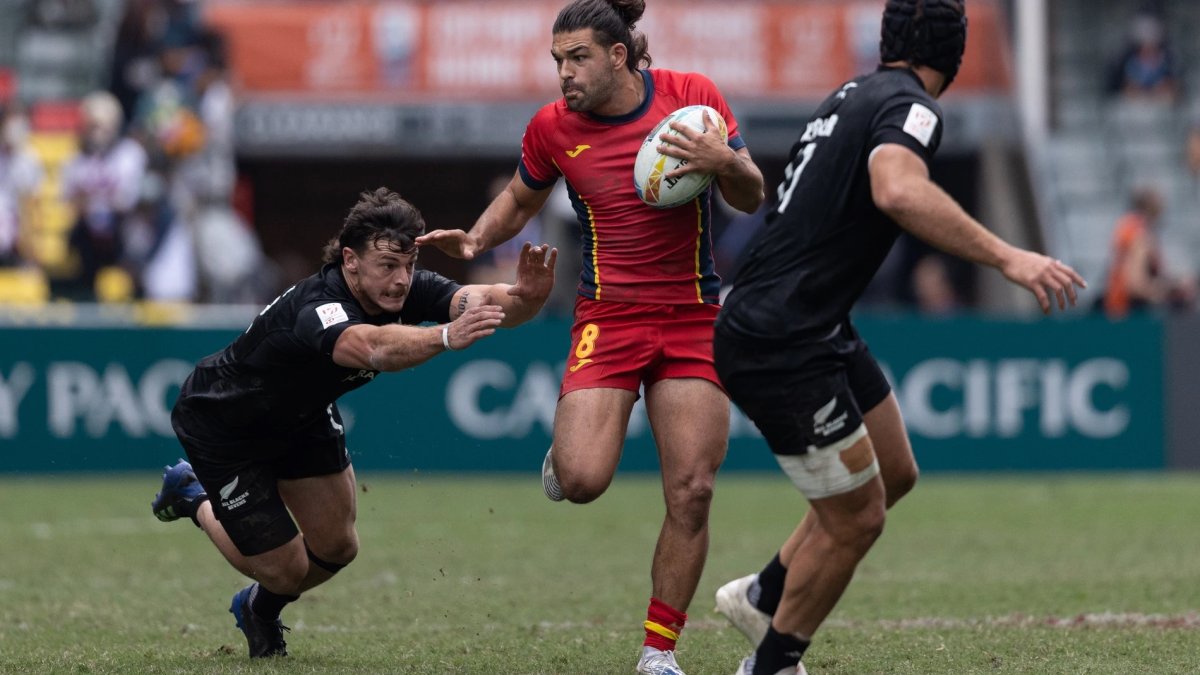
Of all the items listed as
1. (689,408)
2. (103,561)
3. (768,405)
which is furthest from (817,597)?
(103,561)

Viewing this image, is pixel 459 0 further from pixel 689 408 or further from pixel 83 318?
pixel 689 408

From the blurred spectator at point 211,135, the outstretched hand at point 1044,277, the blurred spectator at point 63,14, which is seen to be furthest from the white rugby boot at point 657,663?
the blurred spectator at point 63,14

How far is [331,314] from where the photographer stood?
6719 millimetres

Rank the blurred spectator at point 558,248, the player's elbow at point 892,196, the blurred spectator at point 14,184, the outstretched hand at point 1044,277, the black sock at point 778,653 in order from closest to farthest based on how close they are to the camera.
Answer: the outstretched hand at point 1044,277, the player's elbow at point 892,196, the black sock at point 778,653, the blurred spectator at point 558,248, the blurred spectator at point 14,184

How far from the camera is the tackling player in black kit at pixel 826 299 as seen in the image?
587 cm

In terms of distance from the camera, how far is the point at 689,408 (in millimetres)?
7043

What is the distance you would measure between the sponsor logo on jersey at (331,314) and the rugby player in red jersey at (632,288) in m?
0.41

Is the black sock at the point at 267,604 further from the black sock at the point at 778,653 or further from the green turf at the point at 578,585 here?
the black sock at the point at 778,653

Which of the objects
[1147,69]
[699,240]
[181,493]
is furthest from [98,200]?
[699,240]

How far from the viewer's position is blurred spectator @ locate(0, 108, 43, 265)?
18969 mm

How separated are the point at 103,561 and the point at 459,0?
12.7m

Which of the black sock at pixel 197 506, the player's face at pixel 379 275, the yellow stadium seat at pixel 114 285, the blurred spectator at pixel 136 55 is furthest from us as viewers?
the blurred spectator at pixel 136 55

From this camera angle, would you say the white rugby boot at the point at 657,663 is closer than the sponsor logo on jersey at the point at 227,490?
Yes

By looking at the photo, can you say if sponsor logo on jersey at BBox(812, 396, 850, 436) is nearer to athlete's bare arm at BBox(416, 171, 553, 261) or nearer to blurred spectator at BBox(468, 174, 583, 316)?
athlete's bare arm at BBox(416, 171, 553, 261)
